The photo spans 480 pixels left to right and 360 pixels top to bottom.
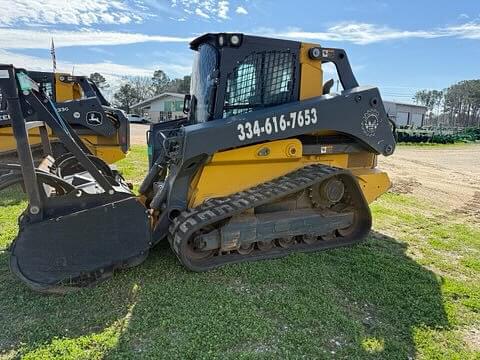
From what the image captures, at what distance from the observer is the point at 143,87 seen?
76.8 metres

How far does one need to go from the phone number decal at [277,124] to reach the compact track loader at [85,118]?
15.9 feet

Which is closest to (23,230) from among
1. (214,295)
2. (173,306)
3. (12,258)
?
(12,258)

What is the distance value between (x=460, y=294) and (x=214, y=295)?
7.49 ft

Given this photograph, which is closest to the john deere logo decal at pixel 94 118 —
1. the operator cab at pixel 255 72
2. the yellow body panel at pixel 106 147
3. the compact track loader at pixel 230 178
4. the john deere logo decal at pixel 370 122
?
the yellow body panel at pixel 106 147

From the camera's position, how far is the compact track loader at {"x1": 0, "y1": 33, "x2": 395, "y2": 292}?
3.52m

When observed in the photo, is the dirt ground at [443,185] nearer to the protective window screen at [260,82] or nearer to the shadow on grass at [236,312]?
the shadow on grass at [236,312]

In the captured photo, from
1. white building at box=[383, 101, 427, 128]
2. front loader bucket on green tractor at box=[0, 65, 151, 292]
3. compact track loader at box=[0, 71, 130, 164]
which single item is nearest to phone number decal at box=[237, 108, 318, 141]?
front loader bucket on green tractor at box=[0, 65, 151, 292]

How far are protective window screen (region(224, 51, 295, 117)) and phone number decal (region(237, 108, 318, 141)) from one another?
317 mm

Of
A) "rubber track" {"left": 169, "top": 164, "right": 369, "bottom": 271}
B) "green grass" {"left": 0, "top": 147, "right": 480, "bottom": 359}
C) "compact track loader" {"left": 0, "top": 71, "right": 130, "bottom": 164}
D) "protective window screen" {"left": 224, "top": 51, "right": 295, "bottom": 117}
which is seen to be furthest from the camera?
"compact track loader" {"left": 0, "top": 71, "right": 130, "bottom": 164}

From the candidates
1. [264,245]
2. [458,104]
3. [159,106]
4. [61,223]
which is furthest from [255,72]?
[458,104]

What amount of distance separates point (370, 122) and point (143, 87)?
251ft

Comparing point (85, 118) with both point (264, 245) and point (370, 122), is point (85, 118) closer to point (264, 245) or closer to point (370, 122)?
point (264, 245)

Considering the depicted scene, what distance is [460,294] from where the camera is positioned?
3.80 metres

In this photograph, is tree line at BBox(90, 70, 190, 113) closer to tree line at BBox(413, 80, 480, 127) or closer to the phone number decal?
tree line at BBox(413, 80, 480, 127)
